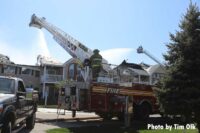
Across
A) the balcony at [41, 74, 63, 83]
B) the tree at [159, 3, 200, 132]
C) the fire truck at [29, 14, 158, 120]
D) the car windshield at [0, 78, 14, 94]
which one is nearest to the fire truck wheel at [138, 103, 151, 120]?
the fire truck at [29, 14, 158, 120]

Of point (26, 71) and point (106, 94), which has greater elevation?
point (26, 71)

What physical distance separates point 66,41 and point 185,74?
20.3m

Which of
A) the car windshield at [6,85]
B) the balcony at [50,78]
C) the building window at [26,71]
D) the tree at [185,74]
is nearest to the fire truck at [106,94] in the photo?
the tree at [185,74]

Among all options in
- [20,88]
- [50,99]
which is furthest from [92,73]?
[50,99]

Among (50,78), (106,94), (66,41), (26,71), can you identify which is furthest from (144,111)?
(26,71)

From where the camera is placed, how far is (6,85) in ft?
38.7

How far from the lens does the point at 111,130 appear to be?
16.0 m

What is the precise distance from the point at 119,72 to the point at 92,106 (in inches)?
116

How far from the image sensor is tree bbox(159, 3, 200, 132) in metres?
14.5

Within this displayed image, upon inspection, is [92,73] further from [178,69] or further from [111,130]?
[178,69]

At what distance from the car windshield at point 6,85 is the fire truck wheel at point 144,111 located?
1046 centimetres

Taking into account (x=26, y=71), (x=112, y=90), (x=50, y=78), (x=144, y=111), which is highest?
(x=26, y=71)

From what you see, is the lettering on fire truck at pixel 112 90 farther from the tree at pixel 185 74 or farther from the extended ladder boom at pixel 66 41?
the extended ladder boom at pixel 66 41

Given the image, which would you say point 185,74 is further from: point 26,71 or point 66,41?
point 26,71
